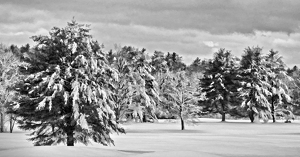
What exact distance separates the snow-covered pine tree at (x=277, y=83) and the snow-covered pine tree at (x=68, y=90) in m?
41.9

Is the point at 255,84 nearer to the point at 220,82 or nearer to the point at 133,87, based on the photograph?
the point at 220,82

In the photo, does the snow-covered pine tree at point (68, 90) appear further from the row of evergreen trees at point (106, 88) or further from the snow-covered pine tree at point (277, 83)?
the snow-covered pine tree at point (277, 83)

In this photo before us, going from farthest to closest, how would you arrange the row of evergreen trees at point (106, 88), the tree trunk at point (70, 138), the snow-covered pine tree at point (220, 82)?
the snow-covered pine tree at point (220, 82) < the tree trunk at point (70, 138) < the row of evergreen trees at point (106, 88)

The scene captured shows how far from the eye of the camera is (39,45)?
67.8ft

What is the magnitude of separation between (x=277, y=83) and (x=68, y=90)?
4518 cm

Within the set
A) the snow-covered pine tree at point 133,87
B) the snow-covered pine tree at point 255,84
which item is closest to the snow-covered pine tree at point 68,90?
the snow-covered pine tree at point 133,87

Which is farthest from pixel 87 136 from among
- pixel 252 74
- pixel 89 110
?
pixel 252 74

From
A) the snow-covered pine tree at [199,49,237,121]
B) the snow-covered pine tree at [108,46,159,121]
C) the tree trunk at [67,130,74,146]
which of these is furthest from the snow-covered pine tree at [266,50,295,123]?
the tree trunk at [67,130,74,146]

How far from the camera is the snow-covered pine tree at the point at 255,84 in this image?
54406 millimetres

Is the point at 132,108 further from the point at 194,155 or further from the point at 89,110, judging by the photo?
the point at 194,155

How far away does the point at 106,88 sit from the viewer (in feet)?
71.4

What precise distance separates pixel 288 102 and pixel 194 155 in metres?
50.9

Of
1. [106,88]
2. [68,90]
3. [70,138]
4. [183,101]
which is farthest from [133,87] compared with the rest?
[70,138]

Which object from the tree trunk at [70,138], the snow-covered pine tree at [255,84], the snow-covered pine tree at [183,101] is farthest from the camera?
the snow-covered pine tree at [255,84]
